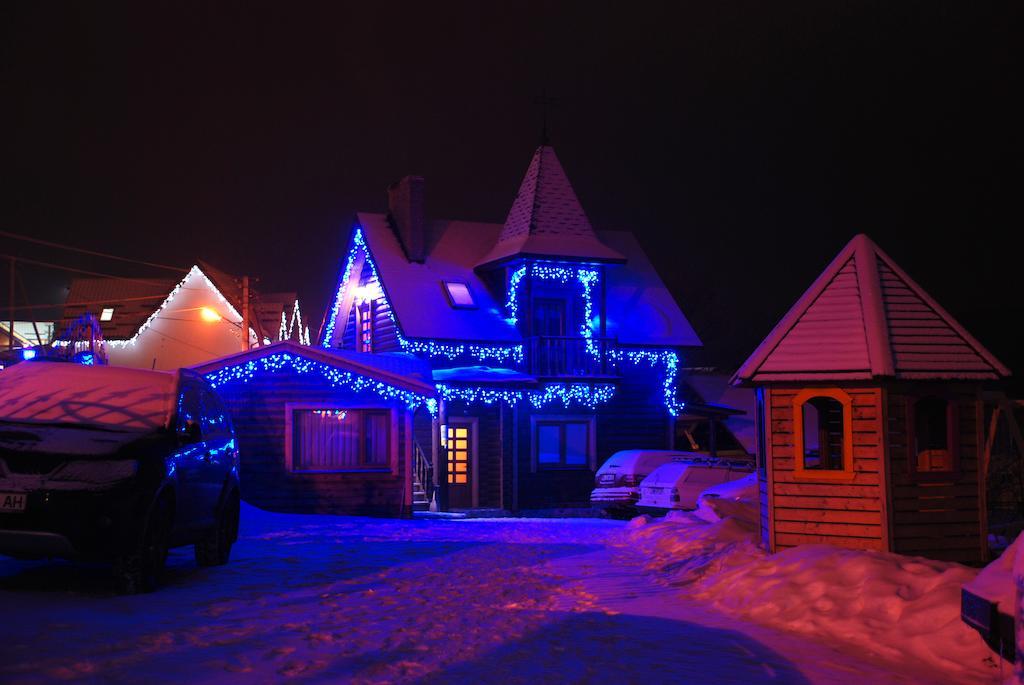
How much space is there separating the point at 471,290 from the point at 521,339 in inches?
93.8

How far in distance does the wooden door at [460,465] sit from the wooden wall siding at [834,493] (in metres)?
16.1

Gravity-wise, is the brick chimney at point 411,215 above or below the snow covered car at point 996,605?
above

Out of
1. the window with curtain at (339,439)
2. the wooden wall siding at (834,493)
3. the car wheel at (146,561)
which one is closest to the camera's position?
the car wheel at (146,561)

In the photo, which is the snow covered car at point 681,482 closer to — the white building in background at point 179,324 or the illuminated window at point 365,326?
the illuminated window at point 365,326

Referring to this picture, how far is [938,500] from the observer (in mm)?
14914

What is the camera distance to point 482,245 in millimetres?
34438

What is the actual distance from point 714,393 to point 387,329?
12801mm

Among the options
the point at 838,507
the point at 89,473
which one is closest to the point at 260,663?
the point at 89,473

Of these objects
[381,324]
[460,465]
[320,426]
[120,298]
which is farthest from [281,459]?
[120,298]

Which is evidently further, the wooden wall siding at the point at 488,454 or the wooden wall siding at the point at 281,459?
the wooden wall siding at the point at 488,454

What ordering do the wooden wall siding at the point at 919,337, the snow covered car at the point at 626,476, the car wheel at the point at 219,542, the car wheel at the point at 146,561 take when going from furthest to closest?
the snow covered car at the point at 626,476
the wooden wall siding at the point at 919,337
the car wheel at the point at 219,542
the car wheel at the point at 146,561

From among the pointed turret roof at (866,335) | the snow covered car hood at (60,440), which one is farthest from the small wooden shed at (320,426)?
the snow covered car hood at (60,440)

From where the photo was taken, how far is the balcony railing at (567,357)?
30938 millimetres

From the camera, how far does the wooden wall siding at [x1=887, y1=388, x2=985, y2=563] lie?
1462 cm
